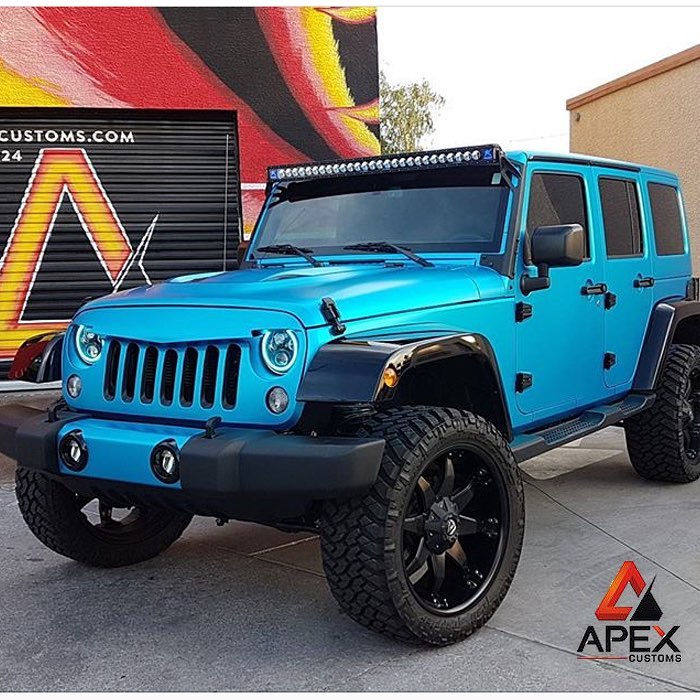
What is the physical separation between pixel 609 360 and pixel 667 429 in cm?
73

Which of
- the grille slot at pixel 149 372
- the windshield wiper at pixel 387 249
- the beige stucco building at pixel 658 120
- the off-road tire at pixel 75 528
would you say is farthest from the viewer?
the beige stucco building at pixel 658 120

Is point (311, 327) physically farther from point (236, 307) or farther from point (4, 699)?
point (4, 699)

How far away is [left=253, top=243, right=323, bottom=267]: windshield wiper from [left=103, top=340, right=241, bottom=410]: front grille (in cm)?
112

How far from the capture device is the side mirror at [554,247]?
13.3ft

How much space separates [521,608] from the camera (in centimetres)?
376

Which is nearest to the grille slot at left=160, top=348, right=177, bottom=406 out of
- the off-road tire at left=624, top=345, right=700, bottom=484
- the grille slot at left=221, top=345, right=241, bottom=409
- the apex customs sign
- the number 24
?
the grille slot at left=221, top=345, right=241, bottom=409

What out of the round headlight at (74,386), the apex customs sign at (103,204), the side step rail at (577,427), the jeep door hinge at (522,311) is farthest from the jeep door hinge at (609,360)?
the apex customs sign at (103,204)

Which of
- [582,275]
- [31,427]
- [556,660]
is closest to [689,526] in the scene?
[582,275]

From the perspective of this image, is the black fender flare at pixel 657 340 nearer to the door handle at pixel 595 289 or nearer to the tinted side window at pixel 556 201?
the door handle at pixel 595 289

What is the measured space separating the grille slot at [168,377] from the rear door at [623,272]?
8.17ft

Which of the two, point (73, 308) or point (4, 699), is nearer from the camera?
point (4, 699)

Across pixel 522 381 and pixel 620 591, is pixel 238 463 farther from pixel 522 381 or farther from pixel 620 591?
pixel 620 591

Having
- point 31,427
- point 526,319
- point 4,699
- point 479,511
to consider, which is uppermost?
point 526,319

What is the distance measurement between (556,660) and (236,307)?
1.71 m
